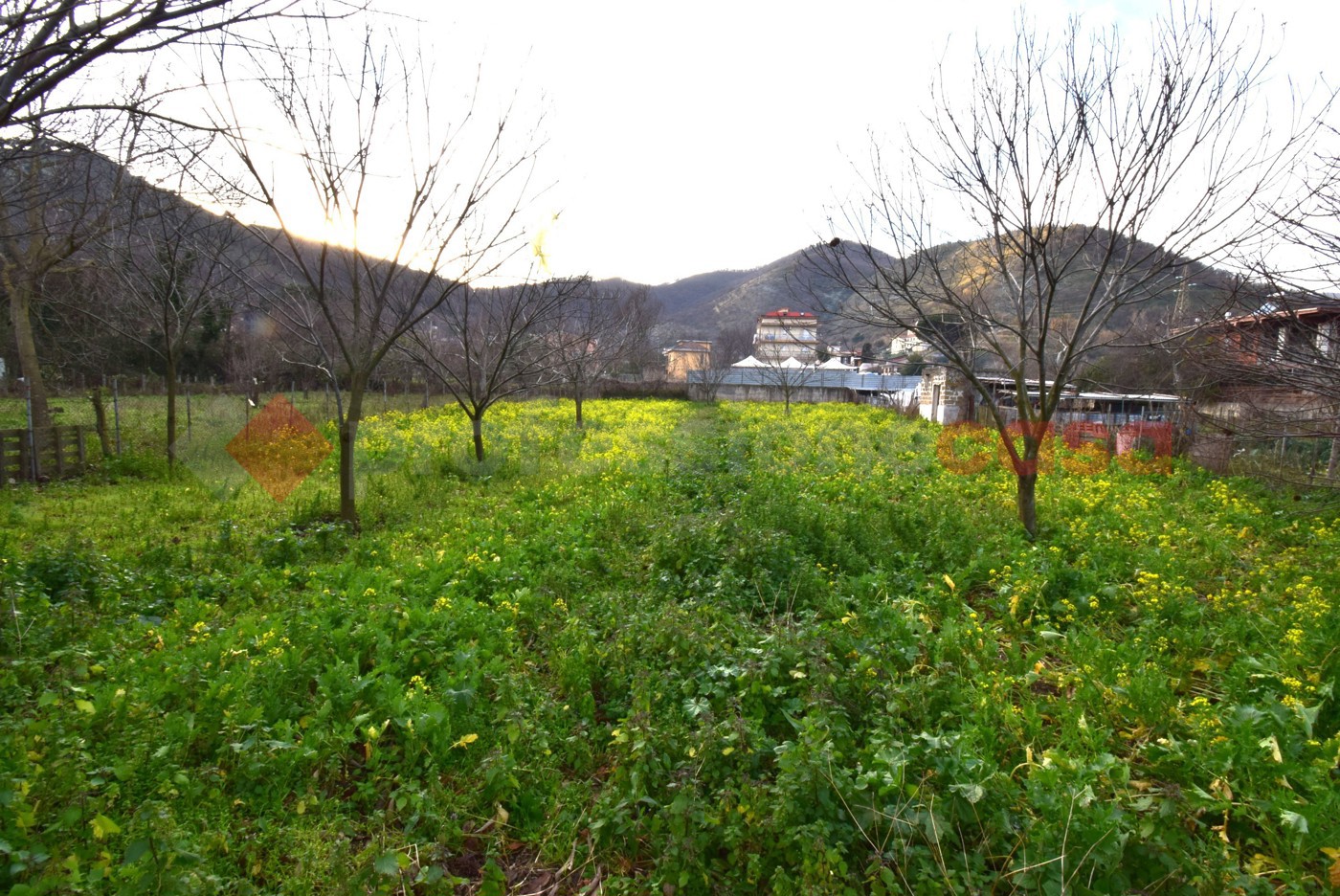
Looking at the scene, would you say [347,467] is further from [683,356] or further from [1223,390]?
[683,356]

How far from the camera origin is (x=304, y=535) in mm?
6824

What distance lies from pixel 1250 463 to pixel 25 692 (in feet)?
49.7

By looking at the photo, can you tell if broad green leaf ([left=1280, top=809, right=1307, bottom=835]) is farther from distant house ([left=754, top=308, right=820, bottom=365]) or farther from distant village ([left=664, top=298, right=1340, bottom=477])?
distant house ([left=754, top=308, right=820, bottom=365])

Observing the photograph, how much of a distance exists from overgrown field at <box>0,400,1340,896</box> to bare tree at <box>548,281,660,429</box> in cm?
1044

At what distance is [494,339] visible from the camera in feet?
43.9

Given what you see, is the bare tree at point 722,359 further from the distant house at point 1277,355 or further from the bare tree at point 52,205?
the distant house at point 1277,355

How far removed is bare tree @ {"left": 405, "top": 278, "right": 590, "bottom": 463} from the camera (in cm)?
1108

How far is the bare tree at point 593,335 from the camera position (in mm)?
17234

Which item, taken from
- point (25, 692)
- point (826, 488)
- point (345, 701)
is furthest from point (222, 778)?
point (826, 488)

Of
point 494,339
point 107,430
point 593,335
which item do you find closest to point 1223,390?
point 494,339

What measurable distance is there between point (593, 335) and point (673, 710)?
17472mm

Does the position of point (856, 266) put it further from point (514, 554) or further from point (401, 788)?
point (401, 788)

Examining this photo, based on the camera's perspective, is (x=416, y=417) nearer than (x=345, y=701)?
No

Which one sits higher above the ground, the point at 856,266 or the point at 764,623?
the point at 856,266
